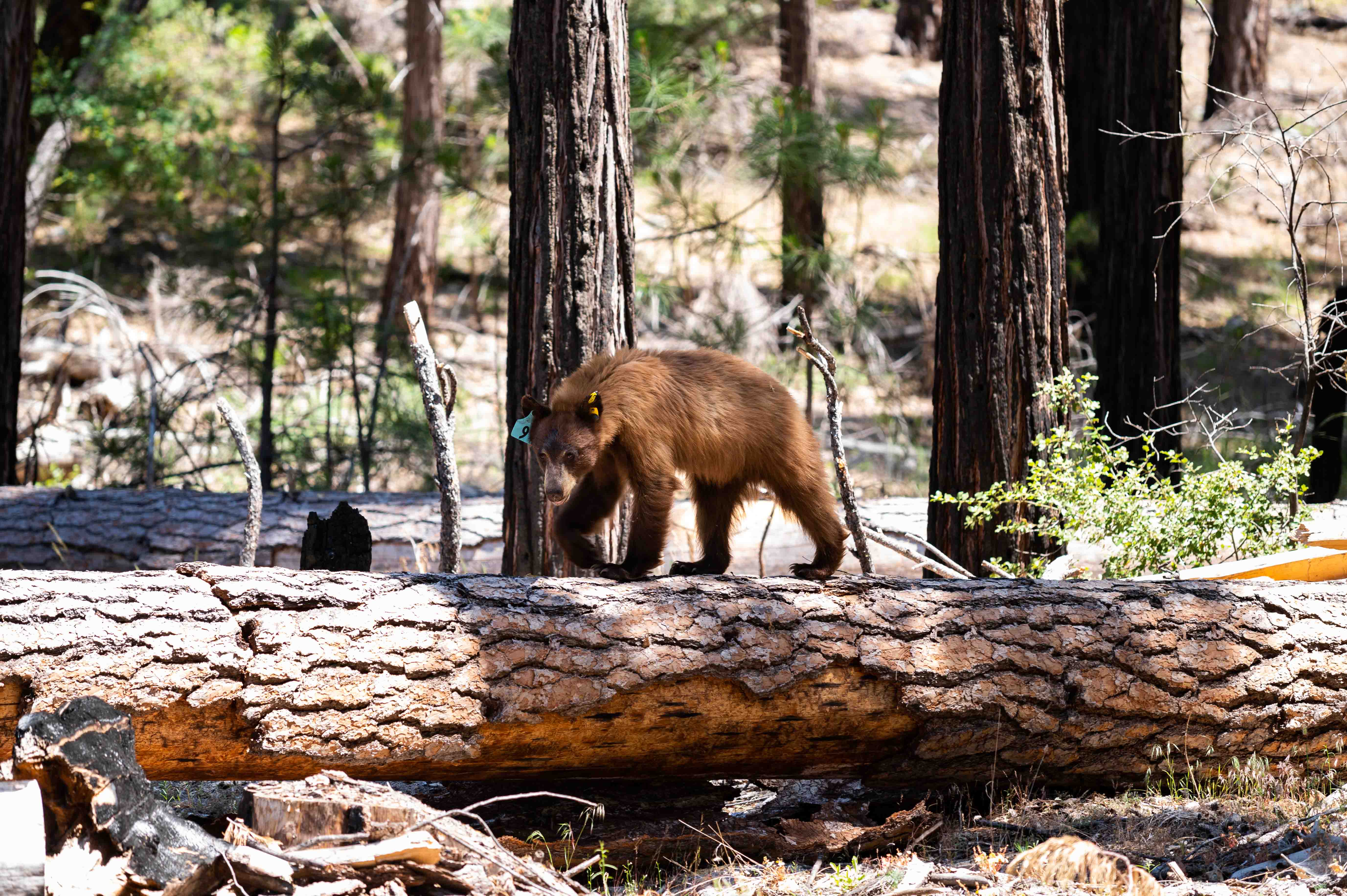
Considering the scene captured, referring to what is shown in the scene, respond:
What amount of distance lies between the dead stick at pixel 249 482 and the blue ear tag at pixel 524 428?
117 cm

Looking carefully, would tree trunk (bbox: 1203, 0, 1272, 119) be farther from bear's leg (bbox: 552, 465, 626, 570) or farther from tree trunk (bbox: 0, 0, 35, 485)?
tree trunk (bbox: 0, 0, 35, 485)

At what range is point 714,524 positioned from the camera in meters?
5.64

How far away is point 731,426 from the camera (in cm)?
519

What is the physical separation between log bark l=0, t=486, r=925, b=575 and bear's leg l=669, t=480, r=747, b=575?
156cm

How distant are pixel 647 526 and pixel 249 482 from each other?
185 centimetres

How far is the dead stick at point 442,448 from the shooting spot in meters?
5.11

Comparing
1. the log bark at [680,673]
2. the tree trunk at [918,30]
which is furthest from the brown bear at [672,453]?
the tree trunk at [918,30]

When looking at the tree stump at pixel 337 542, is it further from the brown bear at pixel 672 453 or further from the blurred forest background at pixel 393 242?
the blurred forest background at pixel 393 242

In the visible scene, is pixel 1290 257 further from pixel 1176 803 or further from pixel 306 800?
pixel 306 800

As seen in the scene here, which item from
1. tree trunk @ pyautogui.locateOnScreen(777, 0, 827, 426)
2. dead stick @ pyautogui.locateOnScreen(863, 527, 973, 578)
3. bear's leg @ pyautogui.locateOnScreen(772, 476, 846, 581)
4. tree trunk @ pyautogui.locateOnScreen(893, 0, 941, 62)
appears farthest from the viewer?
tree trunk @ pyautogui.locateOnScreen(893, 0, 941, 62)

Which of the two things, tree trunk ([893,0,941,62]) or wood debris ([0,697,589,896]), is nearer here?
wood debris ([0,697,589,896])

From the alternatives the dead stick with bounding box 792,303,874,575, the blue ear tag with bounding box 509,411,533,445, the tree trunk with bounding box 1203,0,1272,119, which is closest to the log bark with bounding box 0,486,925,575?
the dead stick with bounding box 792,303,874,575

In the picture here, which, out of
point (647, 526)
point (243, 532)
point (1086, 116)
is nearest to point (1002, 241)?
point (647, 526)

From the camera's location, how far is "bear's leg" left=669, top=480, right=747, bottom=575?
5578 millimetres
